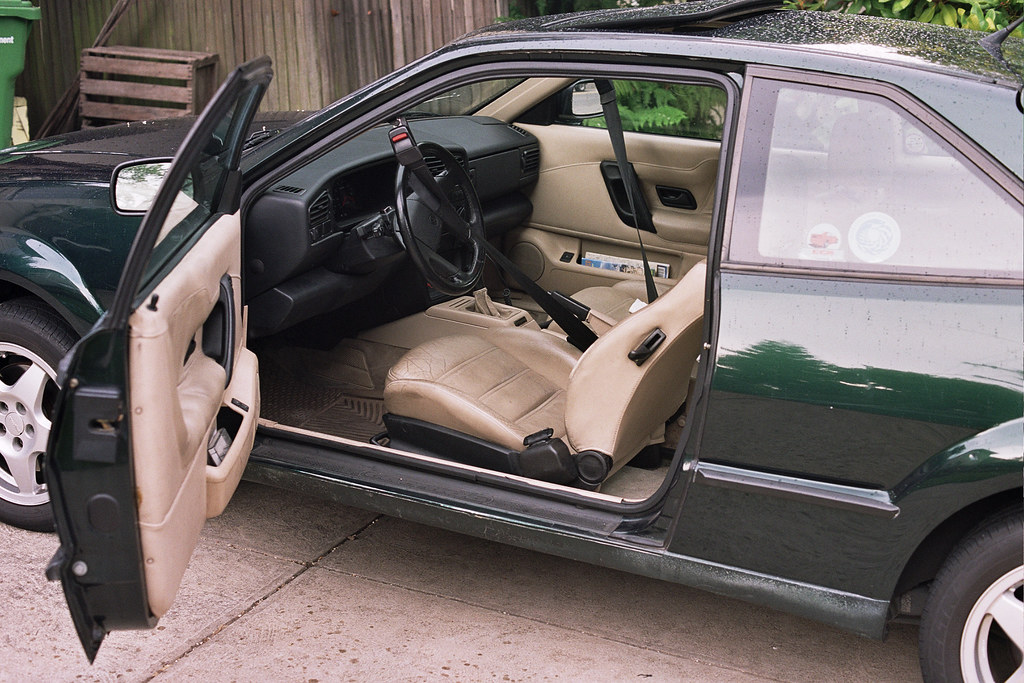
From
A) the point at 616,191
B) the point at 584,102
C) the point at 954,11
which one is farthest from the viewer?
the point at 954,11

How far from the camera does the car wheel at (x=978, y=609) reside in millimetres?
2127

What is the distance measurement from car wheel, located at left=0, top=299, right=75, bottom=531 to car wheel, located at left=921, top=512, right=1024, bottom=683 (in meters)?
2.44

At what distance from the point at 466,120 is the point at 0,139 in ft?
13.0

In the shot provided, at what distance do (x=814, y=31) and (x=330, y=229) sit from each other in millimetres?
1576

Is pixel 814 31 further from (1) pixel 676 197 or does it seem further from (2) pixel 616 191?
(2) pixel 616 191

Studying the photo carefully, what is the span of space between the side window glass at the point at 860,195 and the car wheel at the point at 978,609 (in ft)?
1.91

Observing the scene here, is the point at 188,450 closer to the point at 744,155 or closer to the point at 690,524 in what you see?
the point at 690,524

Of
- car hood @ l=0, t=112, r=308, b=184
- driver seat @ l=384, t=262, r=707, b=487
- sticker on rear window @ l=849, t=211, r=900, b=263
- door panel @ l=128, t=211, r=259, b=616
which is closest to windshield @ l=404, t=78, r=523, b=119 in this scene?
car hood @ l=0, t=112, r=308, b=184

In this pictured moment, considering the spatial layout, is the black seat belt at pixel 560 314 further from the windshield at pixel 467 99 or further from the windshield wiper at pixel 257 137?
the windshield at pixel 467 99

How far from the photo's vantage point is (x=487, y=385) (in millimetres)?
3117

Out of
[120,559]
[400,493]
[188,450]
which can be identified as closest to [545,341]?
[400,493]

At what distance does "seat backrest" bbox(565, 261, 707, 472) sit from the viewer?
257 centimetres

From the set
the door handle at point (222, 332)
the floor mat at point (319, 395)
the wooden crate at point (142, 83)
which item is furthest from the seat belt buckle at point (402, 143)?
the wooden crate at point (142, 83)

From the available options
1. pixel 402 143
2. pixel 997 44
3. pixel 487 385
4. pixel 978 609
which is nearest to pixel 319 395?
pixel 487 385
